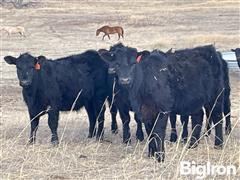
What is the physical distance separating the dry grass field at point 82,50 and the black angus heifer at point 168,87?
350 mm

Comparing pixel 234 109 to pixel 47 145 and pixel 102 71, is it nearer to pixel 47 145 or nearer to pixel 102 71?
pixel 102 71

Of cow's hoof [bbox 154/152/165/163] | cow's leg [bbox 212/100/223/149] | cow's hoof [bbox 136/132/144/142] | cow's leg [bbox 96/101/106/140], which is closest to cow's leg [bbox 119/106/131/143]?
cow's hoof [bbox 136/132/144/142]

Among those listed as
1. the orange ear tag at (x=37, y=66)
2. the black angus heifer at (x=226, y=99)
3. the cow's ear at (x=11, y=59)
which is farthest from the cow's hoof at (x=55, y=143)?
the black angus heifer at (x=226, y=99)

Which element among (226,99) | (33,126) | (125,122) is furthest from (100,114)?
(226,99)

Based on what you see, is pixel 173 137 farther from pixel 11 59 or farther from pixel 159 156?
pixel 11 59

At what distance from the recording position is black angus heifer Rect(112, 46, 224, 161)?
31.6ft

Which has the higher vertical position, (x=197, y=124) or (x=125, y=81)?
(x=125, y=81)

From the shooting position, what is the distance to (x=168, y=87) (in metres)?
9.92

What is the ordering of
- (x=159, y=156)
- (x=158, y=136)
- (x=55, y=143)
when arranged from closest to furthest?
(x=159, y=156) → (x=158, y=136) → (x=55, y=143)

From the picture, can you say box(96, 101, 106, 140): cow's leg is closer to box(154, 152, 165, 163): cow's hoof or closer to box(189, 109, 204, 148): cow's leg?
box(189, 109, 204, 148): cow's leg

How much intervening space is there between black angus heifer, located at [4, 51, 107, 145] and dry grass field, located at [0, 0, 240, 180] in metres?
0.45

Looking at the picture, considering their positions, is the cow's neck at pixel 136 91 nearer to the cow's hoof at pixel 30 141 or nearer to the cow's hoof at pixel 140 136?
the cow's hoof at pixel 140 136

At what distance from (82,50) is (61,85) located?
52.7 ft

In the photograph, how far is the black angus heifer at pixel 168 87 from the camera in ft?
31.6
